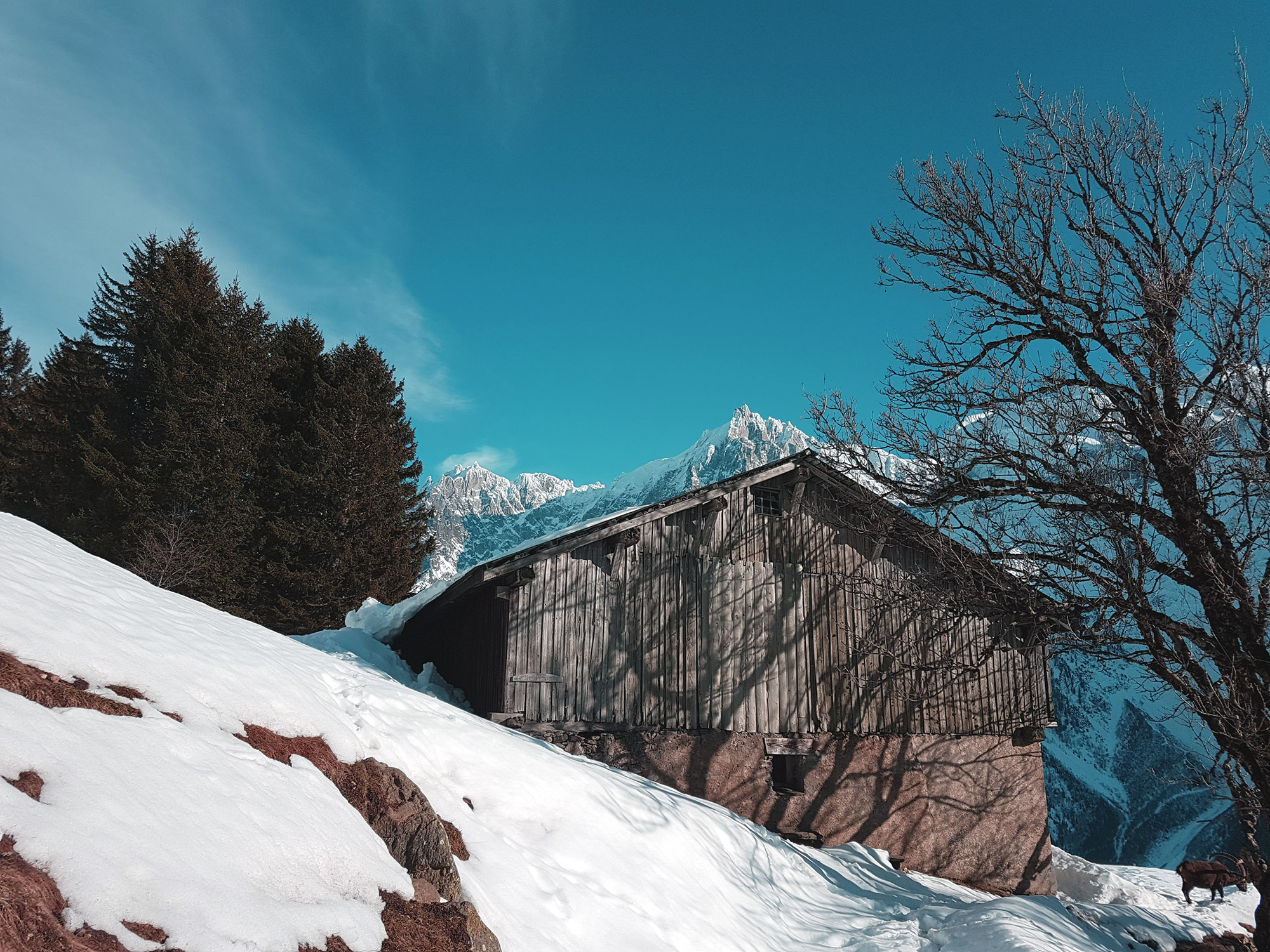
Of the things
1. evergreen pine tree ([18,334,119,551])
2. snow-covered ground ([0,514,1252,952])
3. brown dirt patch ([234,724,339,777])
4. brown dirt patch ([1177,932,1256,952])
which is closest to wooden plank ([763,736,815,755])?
snow-covered ground ([0,514,1252,952])

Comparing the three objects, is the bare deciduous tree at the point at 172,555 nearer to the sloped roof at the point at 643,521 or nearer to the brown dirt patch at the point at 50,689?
the sloped roof at the point at 643,521

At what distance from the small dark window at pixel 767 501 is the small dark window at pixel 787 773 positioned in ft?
13.8

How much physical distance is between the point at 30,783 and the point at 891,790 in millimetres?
13357

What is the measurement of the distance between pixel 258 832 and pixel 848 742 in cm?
1166

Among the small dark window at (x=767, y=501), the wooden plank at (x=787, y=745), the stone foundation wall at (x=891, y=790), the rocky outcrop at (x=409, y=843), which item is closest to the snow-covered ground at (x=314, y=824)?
the rocky outcrop at (x=409, y=843)

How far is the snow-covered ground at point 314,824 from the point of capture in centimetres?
321

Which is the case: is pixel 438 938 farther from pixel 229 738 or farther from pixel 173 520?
pixel 173 520

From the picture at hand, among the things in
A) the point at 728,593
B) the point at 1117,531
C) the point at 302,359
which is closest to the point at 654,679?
the point at 728,593

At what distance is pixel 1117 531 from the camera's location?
27.3 ft

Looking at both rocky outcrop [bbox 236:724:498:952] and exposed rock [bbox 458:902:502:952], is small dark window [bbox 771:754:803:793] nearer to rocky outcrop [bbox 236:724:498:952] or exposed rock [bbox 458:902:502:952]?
rocky outcrop [bbox 236:724:498:952]

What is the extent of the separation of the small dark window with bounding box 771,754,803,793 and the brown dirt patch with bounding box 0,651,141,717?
1090 cm

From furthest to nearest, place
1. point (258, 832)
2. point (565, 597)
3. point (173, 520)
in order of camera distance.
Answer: point (173, 520)
point (565, 597)
point (258, 832)

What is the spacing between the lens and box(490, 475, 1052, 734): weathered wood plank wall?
1222 centimetres

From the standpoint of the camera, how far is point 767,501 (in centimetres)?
1428
